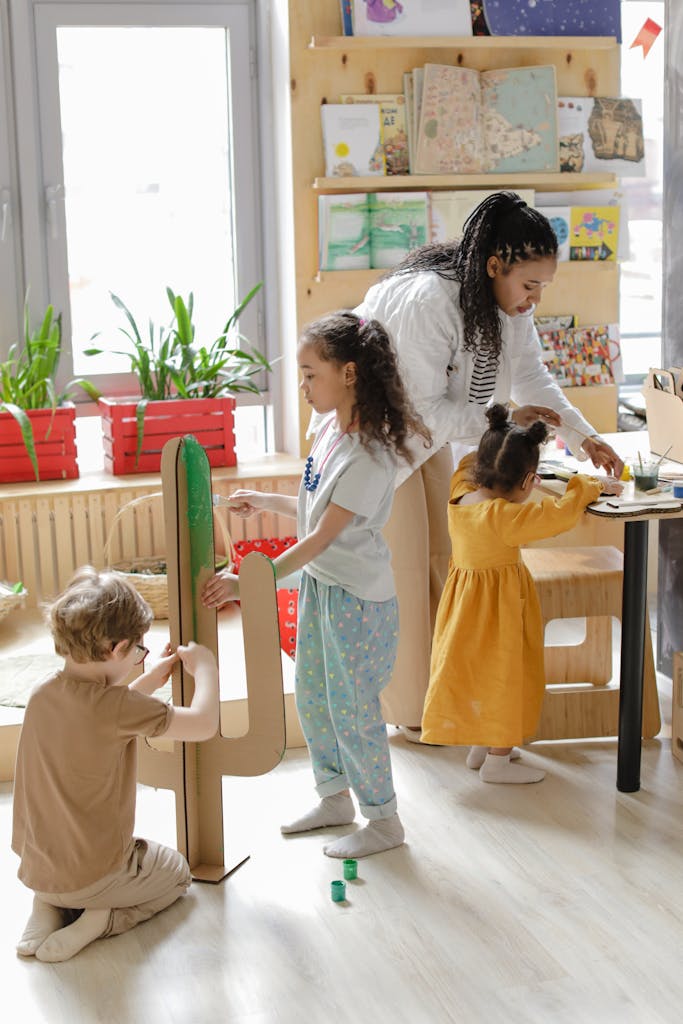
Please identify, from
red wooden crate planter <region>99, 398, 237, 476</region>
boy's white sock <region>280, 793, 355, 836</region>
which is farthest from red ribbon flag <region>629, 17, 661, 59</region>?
boy's white sock <region>280, 793, 355, 836</region>

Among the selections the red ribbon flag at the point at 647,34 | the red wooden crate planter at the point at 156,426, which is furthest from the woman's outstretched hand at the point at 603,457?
the red ribbon flag at the point at 647,34

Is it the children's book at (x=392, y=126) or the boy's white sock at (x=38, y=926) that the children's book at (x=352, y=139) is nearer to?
the children's book at (x=392, y=126)

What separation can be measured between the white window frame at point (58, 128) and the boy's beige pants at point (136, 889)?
6.80 feet

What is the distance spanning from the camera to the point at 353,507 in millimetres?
2346

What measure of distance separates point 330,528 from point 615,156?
7.32 ft

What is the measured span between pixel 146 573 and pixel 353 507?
140 cm

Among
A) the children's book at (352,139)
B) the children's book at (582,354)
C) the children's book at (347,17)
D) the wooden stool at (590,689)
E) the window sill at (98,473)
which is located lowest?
the wooden stool at (590,689)

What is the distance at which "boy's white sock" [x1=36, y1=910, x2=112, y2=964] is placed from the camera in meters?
2.14

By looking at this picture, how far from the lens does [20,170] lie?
3.85 metres

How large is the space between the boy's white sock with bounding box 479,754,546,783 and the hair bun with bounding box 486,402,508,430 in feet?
2.47

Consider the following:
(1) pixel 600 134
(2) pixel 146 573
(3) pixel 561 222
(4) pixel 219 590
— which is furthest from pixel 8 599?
(1) pixel 600 134

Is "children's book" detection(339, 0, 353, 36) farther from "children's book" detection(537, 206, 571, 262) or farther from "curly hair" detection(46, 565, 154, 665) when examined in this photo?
"curly hair" detection(46, 565, 154, 665)

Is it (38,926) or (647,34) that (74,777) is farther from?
(647,34)

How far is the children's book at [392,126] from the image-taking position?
12.4 feet
